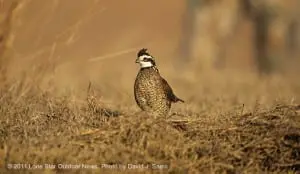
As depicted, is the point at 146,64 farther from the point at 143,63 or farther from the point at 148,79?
the point at 148,79

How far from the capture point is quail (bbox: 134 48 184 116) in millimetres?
7867

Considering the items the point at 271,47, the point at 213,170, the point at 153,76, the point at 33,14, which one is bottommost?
the point at 213,170

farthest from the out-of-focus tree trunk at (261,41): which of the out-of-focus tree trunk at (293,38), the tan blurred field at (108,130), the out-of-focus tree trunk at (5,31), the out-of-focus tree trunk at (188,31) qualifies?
the out-of-focus tree trunk at (5,31)

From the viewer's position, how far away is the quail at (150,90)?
7.87 m

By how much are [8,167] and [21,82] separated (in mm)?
2164

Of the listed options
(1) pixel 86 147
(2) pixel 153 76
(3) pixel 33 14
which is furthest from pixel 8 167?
(3) pixel 33 14

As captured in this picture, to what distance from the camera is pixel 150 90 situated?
7.88 metres

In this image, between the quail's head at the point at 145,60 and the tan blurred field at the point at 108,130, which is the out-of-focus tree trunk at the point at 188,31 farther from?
the quail's head at the point at 145,60

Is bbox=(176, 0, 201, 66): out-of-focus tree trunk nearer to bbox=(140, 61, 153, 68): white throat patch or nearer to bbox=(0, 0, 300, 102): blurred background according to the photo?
bbox=(0, 0, 300, 102): blurred background

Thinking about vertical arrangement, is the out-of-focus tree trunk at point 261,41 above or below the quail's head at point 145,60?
above

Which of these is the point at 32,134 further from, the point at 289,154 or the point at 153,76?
the point at 289,154

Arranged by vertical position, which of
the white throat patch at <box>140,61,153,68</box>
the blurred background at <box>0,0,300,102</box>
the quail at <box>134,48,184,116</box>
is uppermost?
the blurred background at <box>0,0,300,102</box>

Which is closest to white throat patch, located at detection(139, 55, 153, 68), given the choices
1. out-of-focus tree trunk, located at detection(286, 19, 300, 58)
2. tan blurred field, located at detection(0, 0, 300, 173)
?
tan blurred field, located at detection(0, 0, 300, 173)

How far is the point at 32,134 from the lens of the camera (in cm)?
706
